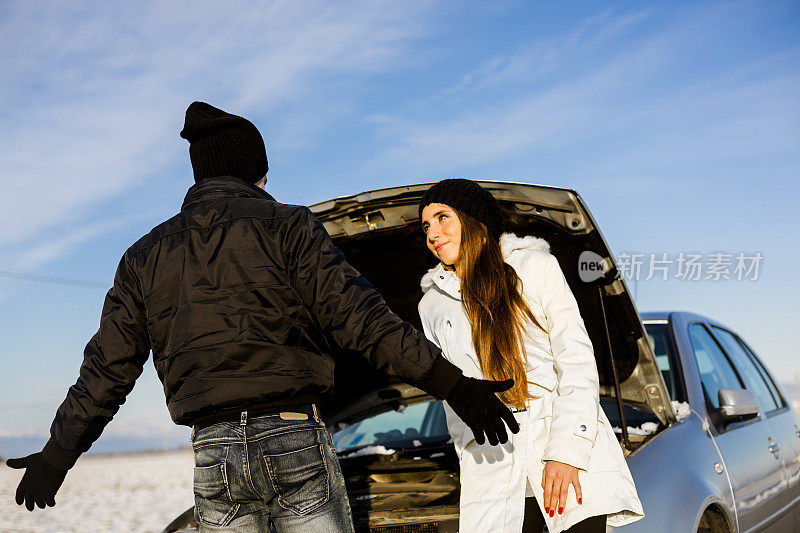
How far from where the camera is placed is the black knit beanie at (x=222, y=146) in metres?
2.36

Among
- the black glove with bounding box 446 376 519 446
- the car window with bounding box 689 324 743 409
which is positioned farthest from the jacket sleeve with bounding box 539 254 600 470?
the car window with bounding box 689 324 743 409

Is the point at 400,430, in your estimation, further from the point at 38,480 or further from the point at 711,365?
the point at 38,480

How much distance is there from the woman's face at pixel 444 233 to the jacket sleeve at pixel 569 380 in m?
0.36

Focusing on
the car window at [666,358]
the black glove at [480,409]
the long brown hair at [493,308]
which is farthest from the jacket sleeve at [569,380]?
the car window at [666,358]

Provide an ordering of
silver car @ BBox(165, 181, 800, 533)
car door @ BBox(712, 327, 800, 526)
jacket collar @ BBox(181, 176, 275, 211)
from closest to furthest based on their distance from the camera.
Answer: jacket collar @ BBox(181, 176, 275, 211) → silver car @ BBox(165, 181, 800, 533) → car door @ BBox(712, 327, 800, 526)

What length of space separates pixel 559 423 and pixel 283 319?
945 mm

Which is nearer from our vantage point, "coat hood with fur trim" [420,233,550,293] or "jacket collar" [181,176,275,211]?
"jacket collar" [181,176,275,211]

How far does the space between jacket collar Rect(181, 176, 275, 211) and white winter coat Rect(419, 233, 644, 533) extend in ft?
2.95

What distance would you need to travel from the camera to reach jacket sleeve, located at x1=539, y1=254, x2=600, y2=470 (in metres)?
2.34

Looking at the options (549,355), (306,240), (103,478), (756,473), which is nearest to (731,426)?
(756,473)

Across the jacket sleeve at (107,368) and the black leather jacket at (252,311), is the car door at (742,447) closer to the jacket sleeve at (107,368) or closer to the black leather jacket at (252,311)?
the black leather jacket at (252,311)

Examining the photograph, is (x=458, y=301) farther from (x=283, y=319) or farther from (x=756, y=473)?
(x=756, y=473)

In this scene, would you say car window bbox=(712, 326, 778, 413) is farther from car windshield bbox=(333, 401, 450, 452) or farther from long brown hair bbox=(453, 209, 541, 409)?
long brown hair bbox=(453, 209, 541, 409)

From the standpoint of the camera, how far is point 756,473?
4.01 m
